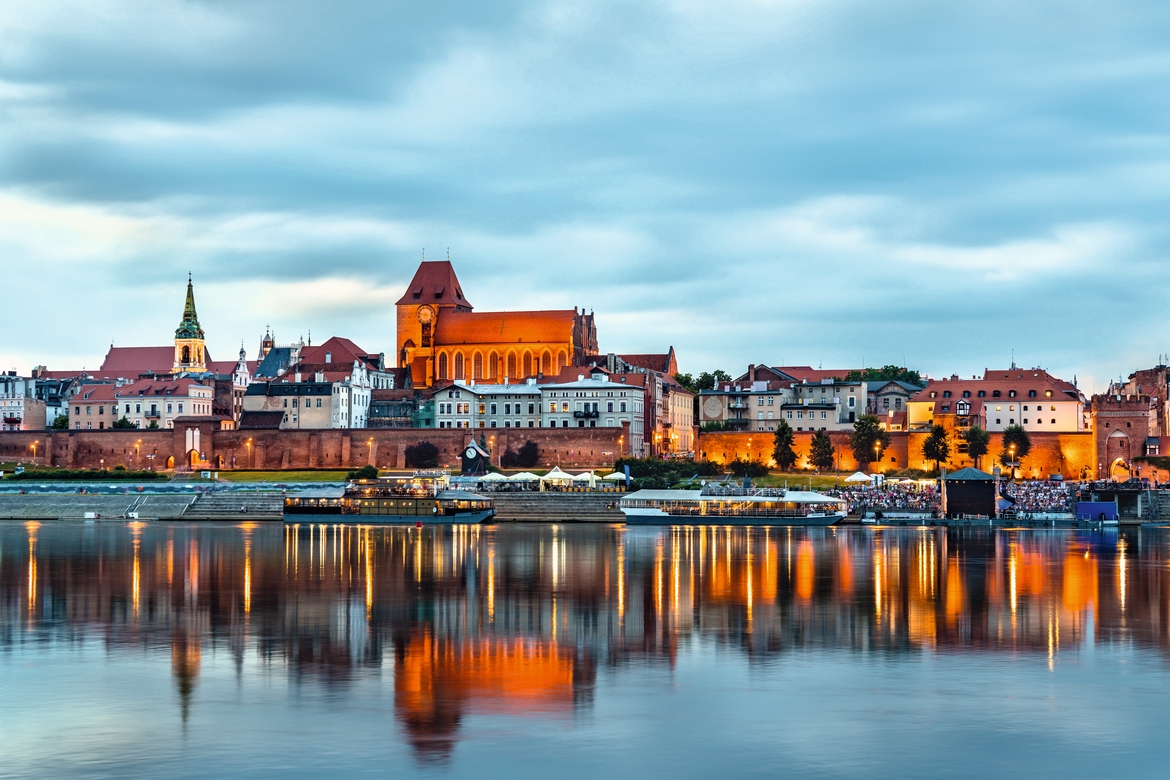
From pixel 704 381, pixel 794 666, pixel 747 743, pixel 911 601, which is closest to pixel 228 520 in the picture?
pixel 911 601

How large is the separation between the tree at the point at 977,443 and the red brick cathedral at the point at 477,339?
31.7 meters

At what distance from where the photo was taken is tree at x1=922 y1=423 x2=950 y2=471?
9394 cm

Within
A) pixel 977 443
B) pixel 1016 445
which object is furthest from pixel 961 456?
pixel 1016 445

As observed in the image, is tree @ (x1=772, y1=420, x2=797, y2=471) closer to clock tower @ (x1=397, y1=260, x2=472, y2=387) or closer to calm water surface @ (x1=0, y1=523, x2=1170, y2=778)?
clock tower @ (x1=397, y1=260, x2=472, y2=387)

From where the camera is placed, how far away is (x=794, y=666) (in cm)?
2391

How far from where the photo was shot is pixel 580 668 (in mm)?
23469

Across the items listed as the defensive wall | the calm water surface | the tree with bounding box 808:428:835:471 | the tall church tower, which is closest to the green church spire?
the tall church tower

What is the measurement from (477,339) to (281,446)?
24.2 m

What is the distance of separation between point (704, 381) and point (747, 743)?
11757 cm

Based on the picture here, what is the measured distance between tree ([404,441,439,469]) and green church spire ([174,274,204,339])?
44.0 meters

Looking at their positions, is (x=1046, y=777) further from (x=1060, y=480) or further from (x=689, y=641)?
(x=1060, y=480)

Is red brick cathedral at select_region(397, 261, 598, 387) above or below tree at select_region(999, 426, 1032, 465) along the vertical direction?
above

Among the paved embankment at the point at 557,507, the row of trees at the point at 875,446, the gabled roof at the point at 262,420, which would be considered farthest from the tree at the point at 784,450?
the gabled roof at the point at 262,420

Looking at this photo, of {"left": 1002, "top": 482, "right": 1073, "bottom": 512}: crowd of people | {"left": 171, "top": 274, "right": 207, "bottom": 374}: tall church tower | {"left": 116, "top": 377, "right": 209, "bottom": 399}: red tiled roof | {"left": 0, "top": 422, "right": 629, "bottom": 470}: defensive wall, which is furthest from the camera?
{"left": 171, "top": 274, "right": 207, "bottom": 374}: tall church tower
